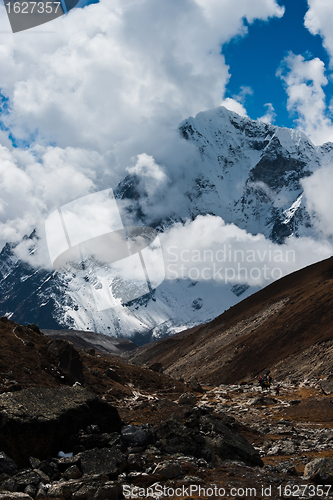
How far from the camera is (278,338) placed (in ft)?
206

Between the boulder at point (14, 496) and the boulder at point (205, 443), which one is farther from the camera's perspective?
the boulder at point (205, 443)

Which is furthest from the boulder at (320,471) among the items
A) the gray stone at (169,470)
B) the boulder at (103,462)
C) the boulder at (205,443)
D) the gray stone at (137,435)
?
the boulder at (103,462)

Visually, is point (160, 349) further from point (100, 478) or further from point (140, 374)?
point (100, 478)

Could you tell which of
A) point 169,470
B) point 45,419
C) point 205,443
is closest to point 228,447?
point 205,443

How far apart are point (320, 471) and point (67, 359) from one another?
1714cm

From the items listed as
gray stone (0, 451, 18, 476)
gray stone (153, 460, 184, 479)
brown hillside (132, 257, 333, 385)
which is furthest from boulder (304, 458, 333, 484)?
brown hillside (132, 257, 333, 385)

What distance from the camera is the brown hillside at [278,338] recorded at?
50425 mm

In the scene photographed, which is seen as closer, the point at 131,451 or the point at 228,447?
the point at 131,451

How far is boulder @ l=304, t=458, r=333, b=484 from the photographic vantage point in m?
10.1

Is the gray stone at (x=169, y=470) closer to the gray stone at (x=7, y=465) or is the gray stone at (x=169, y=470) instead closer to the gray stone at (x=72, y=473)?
the gray stone at (x=72, y=473)

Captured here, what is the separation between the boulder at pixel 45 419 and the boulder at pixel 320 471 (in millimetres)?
6246

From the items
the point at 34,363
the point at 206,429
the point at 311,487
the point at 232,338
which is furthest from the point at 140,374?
the point at 232,338

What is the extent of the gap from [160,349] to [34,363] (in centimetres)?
14555

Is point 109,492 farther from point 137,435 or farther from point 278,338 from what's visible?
point 278,338
